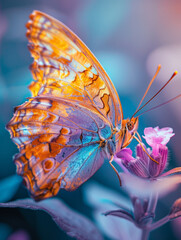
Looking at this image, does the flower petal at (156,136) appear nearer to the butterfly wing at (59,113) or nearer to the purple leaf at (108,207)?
the butterfly wing at (59,113)

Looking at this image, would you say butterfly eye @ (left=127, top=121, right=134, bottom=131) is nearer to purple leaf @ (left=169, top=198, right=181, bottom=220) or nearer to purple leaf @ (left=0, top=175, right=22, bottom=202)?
purple leaf @ (left=169, top=198, right=181, bottom=220)

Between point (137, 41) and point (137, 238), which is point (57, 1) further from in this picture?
point (137, 238)

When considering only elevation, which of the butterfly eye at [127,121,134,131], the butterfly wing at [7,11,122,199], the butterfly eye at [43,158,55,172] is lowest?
the butterfly eye at [43,158,55,172]

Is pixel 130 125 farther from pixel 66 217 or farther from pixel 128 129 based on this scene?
pixel 66 217

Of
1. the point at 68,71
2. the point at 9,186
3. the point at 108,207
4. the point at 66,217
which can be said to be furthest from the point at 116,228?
the point at 68,71

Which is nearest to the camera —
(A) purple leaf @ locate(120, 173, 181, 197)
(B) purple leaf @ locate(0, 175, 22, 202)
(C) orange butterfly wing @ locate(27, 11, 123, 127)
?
(C) orange butterfly wing @ locate(27, 11, 123, 127)

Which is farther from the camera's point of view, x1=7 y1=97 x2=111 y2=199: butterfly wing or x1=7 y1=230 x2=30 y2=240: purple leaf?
x1=7 y1=230 x2=30 y2=240: purple leaf

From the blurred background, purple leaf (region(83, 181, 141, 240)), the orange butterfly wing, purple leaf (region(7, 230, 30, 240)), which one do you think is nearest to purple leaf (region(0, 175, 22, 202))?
the blurred background

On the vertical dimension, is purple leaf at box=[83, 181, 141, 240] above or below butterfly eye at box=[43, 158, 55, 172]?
below
